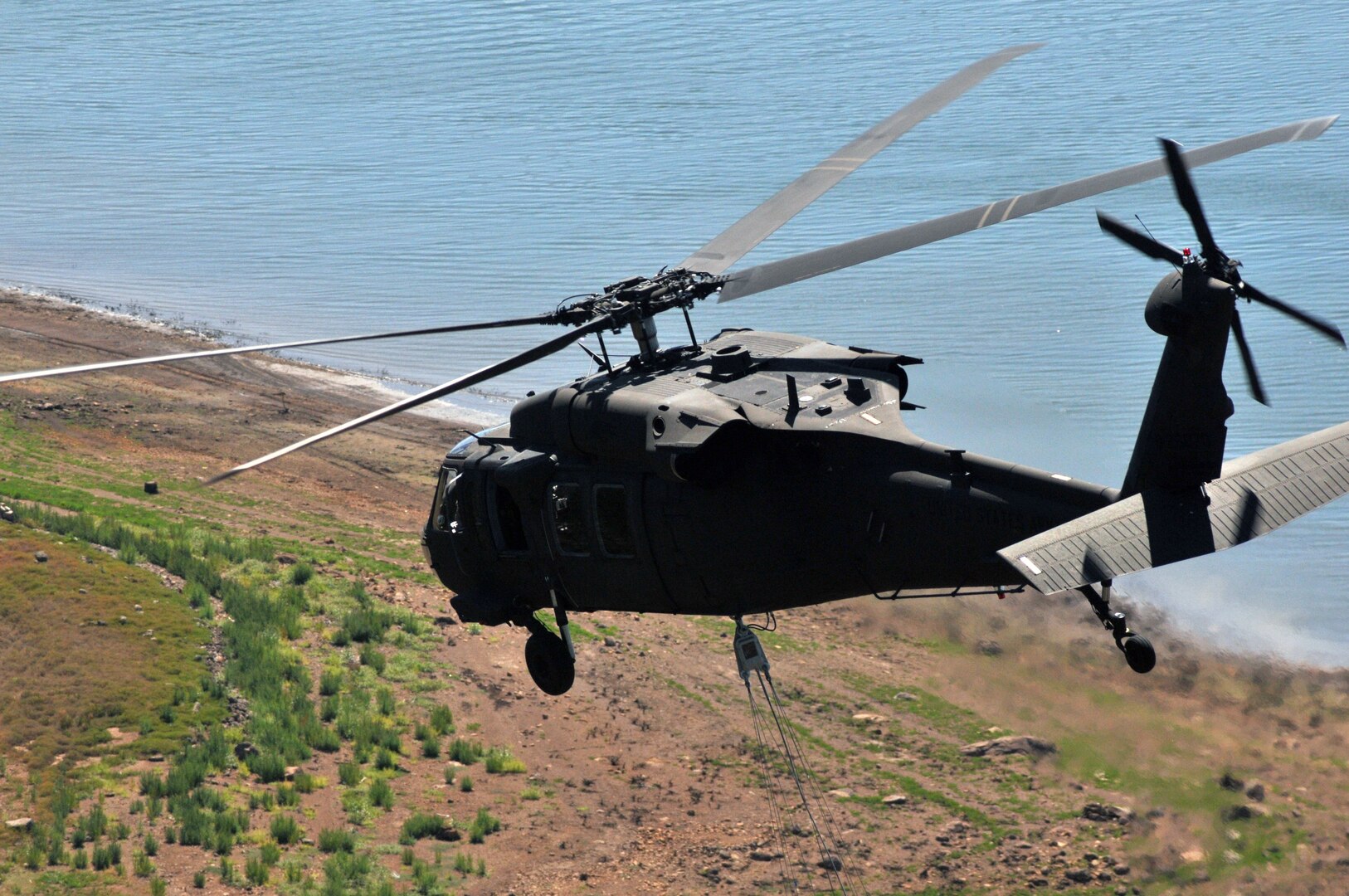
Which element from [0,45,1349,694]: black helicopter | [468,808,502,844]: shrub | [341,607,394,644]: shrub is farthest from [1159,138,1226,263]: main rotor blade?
[341,607,394,644]: shrub

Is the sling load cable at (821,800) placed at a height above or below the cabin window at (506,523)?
below

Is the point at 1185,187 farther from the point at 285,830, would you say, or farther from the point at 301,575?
the point at 301,575

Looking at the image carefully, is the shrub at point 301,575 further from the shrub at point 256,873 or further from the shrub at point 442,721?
the shrub at point 256,873

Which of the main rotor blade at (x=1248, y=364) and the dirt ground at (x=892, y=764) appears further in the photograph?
the dirt ground at (x=892, y=764)

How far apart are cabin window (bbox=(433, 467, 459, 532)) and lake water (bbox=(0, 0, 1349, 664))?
53.6 feet

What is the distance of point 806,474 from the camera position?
15258mm

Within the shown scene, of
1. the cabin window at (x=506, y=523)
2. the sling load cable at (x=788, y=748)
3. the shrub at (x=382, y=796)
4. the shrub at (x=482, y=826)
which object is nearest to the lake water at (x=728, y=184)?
the sling load cable at (x=788, y=748)

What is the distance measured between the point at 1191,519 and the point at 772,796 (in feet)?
43.3

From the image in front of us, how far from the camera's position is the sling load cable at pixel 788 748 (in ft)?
52.9

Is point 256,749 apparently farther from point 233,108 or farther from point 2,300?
point 233,108

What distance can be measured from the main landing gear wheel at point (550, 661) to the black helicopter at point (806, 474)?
1.1 inches

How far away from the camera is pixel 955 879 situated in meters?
22.7

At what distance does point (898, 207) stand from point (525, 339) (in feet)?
41.2

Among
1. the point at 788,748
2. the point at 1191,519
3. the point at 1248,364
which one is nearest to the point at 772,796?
the point at 788,748
